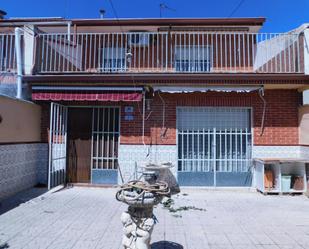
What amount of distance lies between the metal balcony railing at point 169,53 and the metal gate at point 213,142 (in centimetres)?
255

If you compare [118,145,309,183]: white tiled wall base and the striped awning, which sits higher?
the striped awning

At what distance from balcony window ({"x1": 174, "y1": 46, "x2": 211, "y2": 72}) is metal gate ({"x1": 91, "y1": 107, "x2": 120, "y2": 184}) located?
4584 millimetres

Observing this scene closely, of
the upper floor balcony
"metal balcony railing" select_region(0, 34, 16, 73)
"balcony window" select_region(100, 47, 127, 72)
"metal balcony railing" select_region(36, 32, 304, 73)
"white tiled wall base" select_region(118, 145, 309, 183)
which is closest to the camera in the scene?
"white tiled wall base" select_region(118, 145, 309, 183)

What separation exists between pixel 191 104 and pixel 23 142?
6297mm

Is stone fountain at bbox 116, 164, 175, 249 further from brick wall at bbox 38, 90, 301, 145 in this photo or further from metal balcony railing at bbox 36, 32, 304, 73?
metal balcony railing at bbox 36, 32, 304, 73

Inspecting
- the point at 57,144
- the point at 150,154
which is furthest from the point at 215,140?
the point at 57,144

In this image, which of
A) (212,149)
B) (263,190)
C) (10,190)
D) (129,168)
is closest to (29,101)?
(10,190)

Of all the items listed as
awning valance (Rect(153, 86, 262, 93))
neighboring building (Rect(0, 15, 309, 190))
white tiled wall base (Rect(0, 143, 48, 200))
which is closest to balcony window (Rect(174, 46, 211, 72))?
neighboring building (Rect(0, 15, 309, 190))

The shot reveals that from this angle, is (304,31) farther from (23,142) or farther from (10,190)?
(10,190)

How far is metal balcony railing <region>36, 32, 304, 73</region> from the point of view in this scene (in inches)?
531

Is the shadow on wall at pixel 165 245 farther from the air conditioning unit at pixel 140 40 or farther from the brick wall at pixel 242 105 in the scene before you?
the air conditioning unit at pixel 140 40

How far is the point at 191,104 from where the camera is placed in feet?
38.9

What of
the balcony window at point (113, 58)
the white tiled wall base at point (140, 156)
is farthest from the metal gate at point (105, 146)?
the balcony window at point (113, 58)

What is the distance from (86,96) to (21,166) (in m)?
3.31
